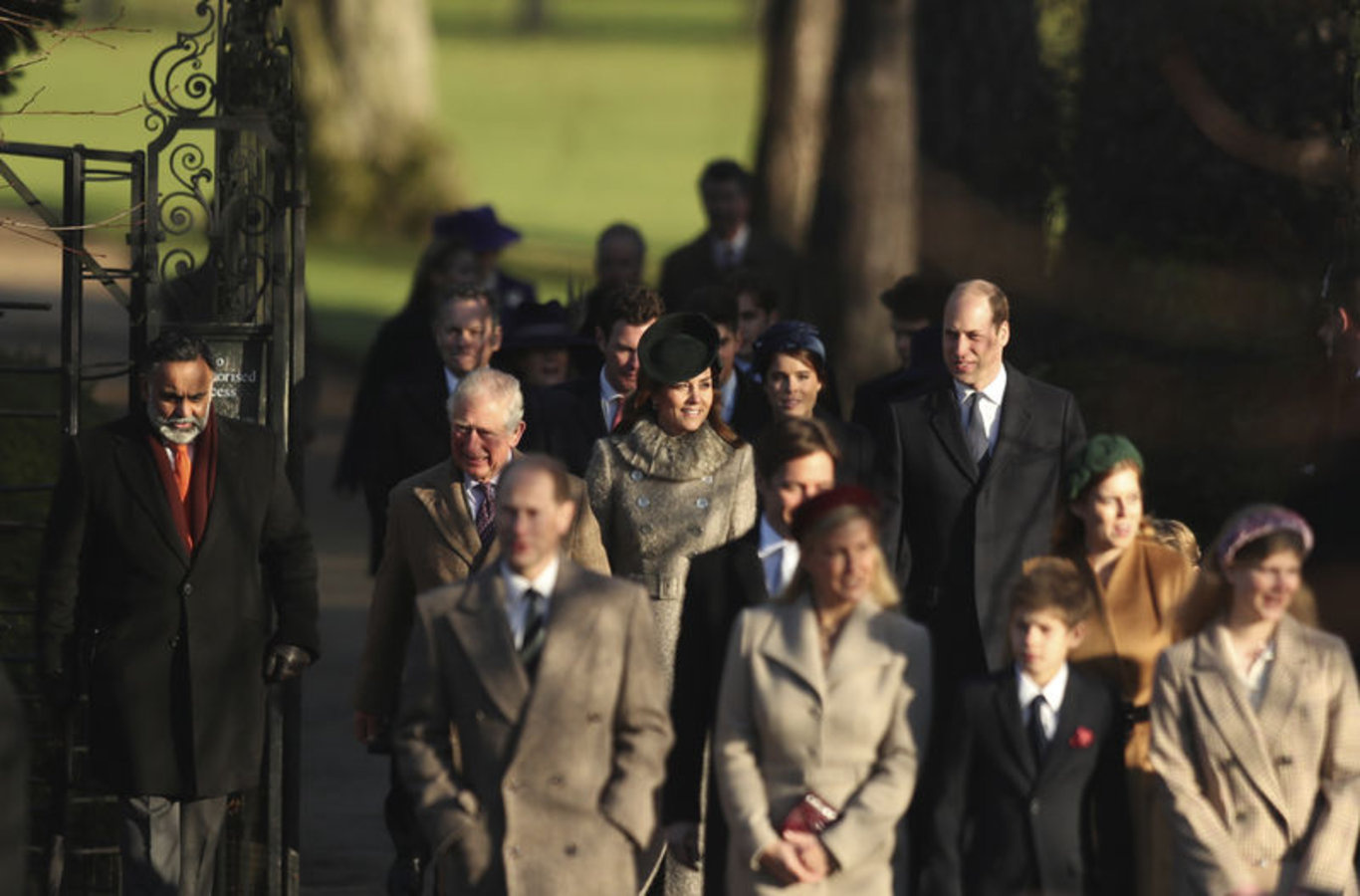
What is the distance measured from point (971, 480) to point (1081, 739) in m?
2.12

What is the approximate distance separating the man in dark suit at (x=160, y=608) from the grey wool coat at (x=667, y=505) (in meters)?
1.15

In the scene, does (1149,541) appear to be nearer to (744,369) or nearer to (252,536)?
(252,536)

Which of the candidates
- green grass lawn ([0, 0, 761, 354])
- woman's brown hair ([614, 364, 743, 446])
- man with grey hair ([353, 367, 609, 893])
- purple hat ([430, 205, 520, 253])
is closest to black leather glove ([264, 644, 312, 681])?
Result: man with grey hair ([353, 367, 609, 893])

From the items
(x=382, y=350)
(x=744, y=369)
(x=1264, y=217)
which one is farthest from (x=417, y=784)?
(x=1264, y=217)

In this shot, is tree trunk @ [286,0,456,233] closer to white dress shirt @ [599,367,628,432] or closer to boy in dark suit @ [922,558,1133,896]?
white dress shirt @ [599,367,628,432]

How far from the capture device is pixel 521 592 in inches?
307

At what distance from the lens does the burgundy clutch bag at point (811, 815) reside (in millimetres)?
7629

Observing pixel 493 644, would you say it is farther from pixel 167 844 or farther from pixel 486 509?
pixel 167 844

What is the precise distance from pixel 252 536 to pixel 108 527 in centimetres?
46

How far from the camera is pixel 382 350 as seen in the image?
14211 millimetres

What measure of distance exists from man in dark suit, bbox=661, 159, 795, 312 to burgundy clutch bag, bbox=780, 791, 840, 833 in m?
8.36

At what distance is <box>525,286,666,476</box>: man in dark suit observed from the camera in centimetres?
1073

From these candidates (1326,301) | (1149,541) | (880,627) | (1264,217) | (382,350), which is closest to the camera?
(880,627)

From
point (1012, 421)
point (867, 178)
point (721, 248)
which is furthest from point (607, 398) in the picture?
point (867, 178)
